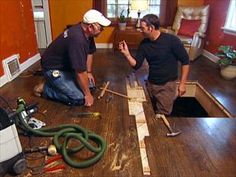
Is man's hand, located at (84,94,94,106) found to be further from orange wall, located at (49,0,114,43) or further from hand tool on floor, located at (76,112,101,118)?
orange wall, located at (49,0,114,43)

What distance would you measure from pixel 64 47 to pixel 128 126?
107 cm

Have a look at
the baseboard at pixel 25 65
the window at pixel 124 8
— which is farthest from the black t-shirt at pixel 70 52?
the window at pixel 124 8

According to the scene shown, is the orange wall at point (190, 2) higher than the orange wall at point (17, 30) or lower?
higher

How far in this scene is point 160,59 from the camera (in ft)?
8.18

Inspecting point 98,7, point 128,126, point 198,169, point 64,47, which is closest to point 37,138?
point 128,126

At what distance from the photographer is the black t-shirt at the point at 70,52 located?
222 centimetres

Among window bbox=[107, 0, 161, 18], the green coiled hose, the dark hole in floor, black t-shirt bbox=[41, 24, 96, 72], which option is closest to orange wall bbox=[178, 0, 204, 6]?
window bbox=[107, 0, 161, 18]

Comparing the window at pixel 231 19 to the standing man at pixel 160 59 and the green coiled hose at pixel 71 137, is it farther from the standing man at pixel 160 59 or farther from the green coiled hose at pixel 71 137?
the green coiled hose at pixel 71 137

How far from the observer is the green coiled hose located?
1.63 meters

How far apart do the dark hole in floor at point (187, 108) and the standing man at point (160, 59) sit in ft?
3.25

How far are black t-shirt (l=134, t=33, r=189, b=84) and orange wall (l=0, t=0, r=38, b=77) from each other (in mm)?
2103

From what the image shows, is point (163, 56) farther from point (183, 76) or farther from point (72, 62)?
point (72, 62)

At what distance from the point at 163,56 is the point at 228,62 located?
1.58 meters

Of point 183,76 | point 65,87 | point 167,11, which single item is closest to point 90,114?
point 65,87
